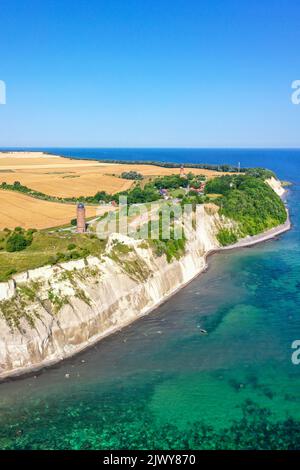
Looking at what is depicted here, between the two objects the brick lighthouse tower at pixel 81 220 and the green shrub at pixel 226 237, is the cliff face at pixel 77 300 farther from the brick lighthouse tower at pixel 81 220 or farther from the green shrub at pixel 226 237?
the green shrub at pixel 226 237

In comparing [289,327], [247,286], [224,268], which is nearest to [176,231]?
[224,268]

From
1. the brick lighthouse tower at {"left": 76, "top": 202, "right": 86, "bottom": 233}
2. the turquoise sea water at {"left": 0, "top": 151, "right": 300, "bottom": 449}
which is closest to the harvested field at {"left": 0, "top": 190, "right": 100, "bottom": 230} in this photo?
the brick lighthouse tower at {"left": 76, "top": 202, "right": 86, "bottom": 233}

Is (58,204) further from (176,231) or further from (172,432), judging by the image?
(172,432)

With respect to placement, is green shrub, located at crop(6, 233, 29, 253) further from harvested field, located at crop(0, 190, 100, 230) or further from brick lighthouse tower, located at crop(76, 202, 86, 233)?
harvested field, located at crop(0, 190, 100, 230)

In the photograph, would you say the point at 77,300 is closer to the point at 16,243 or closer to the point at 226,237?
the point at 16,243

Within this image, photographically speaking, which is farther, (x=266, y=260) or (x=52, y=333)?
(x=266, y=260)

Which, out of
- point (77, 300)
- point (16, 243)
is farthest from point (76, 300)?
point (16, 243)
